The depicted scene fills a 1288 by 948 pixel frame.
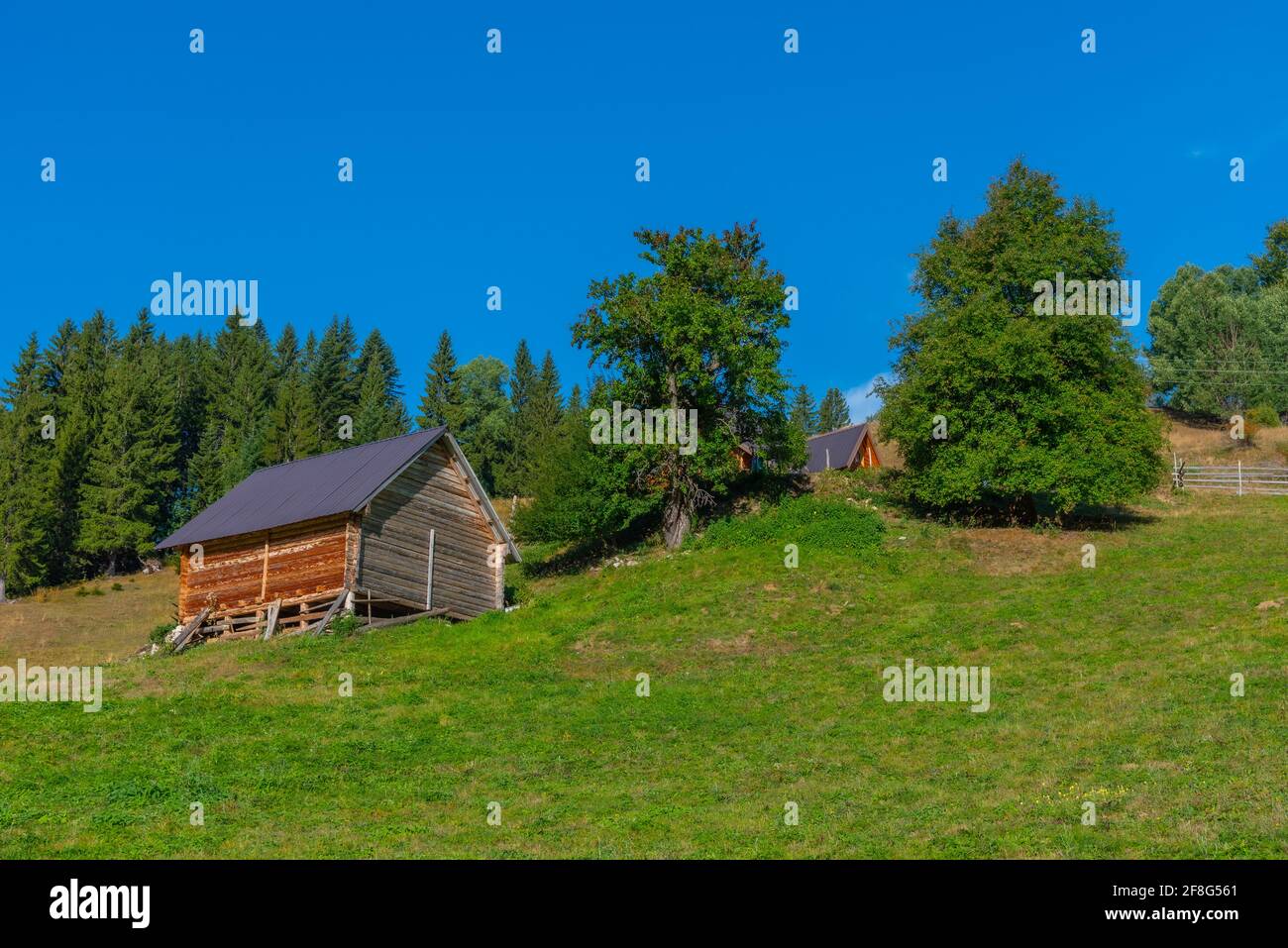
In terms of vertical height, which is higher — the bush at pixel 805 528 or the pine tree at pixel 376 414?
the pine tree at pixel 376 414

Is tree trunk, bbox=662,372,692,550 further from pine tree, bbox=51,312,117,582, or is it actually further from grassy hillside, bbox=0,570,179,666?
pine tree, bbox=51,312,117,582

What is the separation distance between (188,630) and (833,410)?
12100 cm

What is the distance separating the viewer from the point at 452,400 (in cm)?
10712

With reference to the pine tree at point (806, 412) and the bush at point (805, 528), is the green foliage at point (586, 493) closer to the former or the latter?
the bush at point (805, 528)

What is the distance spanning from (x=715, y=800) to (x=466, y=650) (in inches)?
662

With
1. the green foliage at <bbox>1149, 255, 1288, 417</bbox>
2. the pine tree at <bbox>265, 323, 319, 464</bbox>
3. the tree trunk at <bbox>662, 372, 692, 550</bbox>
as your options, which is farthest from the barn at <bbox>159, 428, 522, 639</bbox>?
the green foliage at <bbox>1149, 255, 1288, 417</bbox>

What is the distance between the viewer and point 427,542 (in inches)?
1613

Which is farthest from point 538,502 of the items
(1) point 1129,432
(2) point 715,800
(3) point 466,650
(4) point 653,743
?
(2) point 715,800

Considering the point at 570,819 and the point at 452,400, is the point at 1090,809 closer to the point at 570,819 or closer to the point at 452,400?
the point at 570,819

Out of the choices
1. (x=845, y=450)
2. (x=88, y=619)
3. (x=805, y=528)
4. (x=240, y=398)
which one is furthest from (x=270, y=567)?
(x=240, y=398)

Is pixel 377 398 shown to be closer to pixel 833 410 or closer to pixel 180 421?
pixel 180 421

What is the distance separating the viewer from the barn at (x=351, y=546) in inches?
1511

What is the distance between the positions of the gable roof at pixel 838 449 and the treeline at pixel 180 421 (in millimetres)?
20244

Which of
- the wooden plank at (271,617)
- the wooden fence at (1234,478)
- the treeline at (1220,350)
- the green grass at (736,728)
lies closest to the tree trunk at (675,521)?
the green grass at (736,728)
